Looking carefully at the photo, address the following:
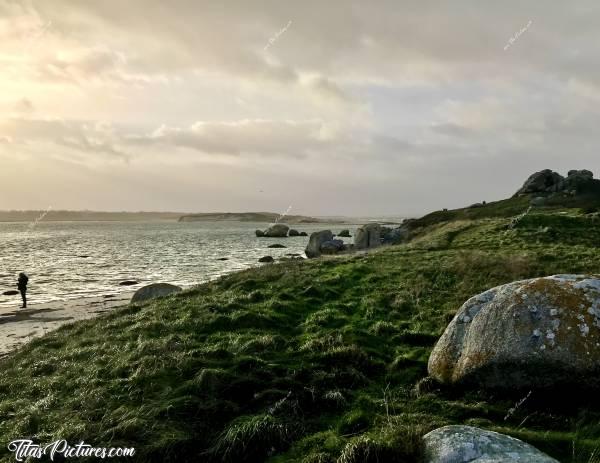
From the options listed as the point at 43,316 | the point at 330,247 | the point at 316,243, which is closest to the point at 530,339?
the point at 43,316

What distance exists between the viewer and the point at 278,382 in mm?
9266

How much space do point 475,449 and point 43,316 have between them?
3055cm

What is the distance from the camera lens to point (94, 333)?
17.2m

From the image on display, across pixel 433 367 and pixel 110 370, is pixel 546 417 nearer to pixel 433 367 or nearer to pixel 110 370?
pixel 433 367

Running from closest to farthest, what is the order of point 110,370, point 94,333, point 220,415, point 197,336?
point 220,415 < point 110,370 < point 197,336 < point 94,333

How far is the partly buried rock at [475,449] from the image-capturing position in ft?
17.1

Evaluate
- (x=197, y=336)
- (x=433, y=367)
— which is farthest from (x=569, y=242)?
(x=197, y=336)

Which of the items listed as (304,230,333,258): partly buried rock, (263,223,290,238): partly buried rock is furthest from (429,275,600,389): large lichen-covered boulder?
(263,223,290,238): partly buried rock

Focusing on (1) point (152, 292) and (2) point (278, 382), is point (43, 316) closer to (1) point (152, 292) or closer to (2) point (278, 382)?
(1) point (152, 292)

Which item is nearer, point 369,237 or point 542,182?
point 369,237

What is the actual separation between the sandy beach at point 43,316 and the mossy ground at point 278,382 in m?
5.21

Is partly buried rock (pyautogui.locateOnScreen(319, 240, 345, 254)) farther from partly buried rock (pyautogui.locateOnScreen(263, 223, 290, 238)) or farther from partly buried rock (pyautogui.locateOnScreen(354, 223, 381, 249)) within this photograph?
partly buried rock (pyautogui.locateOnScreen(263, 223, 290, 238))

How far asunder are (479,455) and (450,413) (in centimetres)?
243

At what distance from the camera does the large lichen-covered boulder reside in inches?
295
